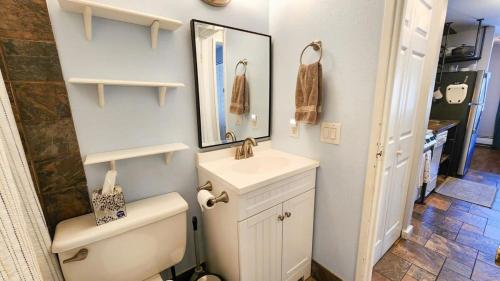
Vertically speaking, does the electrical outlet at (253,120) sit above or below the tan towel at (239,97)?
below

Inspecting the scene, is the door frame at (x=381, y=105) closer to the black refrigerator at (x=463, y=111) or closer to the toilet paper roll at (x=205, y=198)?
the toilet paper roll at (x=205, y=198)

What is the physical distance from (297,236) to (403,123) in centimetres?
112

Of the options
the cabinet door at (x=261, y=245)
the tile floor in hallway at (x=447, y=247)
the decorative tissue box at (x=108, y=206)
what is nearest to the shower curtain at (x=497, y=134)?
the tile floor in hallway at (x=447, y=247)

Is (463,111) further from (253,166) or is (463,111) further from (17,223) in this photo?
(17,223)

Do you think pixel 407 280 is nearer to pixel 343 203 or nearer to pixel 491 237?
pixel 343 203

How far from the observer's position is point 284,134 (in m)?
1.65

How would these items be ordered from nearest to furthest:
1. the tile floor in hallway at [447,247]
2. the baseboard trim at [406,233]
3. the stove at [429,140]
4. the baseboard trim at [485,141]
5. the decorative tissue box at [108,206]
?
the decorative tissue box at [108,206] → the tile floor in hallway at [447,247] → the baseboard trim at [406,233] → the stove at [429,140] → the baseboard trim at [485,141]

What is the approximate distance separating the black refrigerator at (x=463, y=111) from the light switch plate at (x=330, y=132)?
3.14 meters

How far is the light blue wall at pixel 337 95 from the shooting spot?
112 centimetres

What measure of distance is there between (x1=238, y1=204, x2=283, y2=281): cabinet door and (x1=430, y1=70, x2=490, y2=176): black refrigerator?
11.5 ft

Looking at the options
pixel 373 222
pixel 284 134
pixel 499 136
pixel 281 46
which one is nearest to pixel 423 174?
pixel 373 222

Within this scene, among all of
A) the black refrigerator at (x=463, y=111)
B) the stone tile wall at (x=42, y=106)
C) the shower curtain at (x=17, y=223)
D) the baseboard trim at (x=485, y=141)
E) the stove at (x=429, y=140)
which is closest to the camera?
the shower curtain at (x=17, y=223)

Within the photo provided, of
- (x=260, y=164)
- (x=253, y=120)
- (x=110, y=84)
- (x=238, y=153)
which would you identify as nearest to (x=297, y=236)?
(x=260, y=164)

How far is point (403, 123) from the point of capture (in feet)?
4.99
